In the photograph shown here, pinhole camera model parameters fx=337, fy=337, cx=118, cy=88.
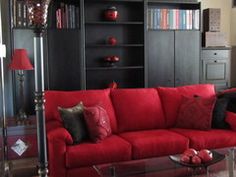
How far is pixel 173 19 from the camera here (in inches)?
203

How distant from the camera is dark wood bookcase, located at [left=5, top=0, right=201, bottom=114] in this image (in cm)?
462

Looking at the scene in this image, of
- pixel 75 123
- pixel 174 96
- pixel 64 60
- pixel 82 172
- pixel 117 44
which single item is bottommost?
pixel 82 172

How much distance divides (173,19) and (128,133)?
7.92 ft

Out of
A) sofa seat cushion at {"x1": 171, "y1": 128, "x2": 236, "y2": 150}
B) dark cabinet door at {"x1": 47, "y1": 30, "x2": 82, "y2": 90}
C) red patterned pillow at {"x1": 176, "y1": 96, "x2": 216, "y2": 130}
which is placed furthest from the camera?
dark cabinet door at {"x1": 47, "y1": 30, "x2": 82, "y2": 90}

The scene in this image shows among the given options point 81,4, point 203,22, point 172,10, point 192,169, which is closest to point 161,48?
point 172,10

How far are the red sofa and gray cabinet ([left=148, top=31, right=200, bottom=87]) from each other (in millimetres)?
1294

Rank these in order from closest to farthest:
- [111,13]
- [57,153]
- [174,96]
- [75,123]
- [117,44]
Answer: [57,153], [75,123], [174,96], [111,13], [117,44]

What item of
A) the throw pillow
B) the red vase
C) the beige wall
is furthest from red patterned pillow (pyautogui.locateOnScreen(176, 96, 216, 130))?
the beige wall

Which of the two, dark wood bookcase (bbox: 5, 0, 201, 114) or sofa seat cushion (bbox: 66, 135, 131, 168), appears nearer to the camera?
sofa seat cushion (bbox: 66, 135, 131, 168)

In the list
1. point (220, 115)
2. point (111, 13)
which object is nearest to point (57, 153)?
point (220, 115)

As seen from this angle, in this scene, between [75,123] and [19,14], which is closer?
[75,123]

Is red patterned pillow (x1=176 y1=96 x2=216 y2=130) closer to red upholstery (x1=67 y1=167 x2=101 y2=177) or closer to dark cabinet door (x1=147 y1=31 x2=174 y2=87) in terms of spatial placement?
red upholstery (x1=67 y1=167 x2=101 y2=177)

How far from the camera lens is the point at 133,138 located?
126 inches

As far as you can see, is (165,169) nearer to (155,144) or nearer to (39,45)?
(155,144)
